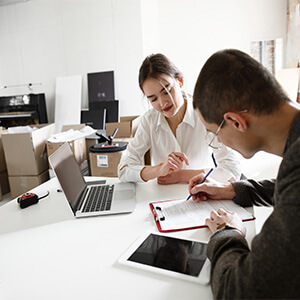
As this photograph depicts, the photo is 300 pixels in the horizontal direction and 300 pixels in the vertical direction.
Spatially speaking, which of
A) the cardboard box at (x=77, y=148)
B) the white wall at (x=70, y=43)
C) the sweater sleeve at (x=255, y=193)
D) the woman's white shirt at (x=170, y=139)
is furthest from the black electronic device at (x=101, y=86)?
the sweater sleeve at (x=255, y=193)

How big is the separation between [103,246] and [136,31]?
11.8 ft

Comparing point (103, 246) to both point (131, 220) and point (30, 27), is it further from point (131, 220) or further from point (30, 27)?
point (30, 27)

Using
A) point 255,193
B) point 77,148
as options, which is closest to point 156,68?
point 255,193

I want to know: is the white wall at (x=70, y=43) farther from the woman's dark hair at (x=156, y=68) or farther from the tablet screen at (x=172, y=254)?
the tablet screen at (x=172, y=254)

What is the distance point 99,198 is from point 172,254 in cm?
54

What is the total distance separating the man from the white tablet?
0.05 metres

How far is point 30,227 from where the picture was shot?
1.00 m

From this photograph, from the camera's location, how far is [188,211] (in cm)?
103

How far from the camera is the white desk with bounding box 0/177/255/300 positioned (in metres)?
0.65

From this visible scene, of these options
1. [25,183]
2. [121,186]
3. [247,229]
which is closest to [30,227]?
[121,186]

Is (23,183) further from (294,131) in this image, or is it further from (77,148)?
(294,131)

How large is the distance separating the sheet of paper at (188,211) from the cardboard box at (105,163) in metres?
1.55

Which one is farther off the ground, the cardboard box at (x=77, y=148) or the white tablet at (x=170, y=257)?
the white tablet at (x=170, y=257)

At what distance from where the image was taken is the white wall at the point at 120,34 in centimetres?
392
